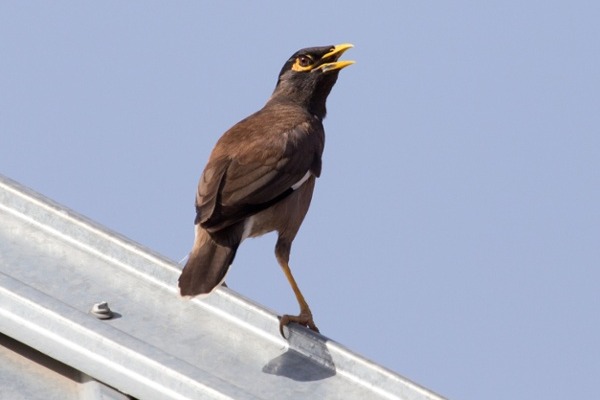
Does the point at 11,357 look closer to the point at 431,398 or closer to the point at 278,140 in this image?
the point at 431,398

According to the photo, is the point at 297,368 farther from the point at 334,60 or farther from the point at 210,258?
the point at 334,60

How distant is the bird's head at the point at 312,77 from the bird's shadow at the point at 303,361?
3.37 meters

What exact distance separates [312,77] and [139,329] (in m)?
3.61

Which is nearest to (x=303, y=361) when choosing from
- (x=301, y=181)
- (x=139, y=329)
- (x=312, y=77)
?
(x=139, y=329)

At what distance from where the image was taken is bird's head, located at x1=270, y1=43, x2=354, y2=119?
5.96m

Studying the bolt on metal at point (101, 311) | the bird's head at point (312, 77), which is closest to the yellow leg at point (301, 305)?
the bird's head at point (312, 77)

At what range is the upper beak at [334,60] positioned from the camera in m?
5.92

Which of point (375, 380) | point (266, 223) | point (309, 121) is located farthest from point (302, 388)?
point (309, 121)

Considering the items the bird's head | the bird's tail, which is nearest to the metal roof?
the bird's tail

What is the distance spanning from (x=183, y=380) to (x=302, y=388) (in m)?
0.33

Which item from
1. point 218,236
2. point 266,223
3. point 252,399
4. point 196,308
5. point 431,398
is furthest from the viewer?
Result: point 266,223

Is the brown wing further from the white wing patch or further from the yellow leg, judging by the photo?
the yellow leg

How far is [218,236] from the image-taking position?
14.4 ft

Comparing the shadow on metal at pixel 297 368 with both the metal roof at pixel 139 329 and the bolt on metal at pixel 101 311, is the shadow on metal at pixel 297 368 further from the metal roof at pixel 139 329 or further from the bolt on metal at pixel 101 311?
the bolt on metal at pixel 101 311
